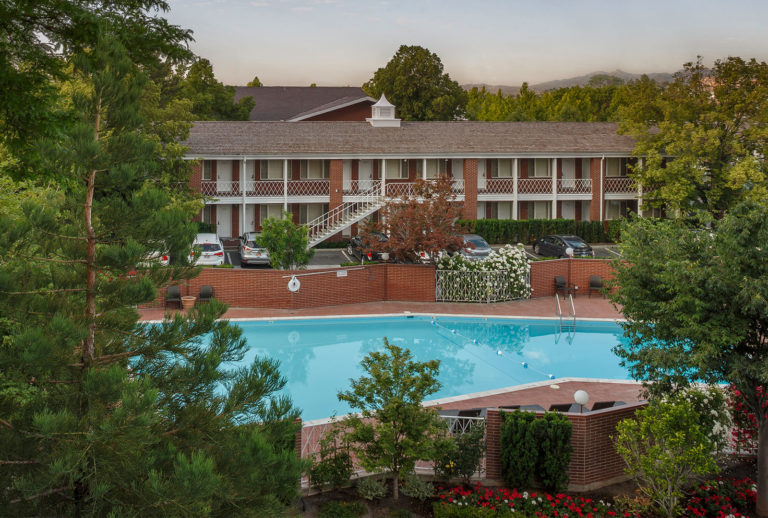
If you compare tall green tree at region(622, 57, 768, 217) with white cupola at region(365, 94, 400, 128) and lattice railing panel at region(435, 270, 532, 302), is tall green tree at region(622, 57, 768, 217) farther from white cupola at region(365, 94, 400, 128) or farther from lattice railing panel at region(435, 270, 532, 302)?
lattice railing panel at region(435, 270, 532, 302)

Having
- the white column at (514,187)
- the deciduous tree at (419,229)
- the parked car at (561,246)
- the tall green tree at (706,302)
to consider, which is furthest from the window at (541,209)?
the tall green tree at (706,302)

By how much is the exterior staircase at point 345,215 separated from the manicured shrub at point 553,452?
25784 mm

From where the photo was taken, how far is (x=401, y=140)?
42.3 metres

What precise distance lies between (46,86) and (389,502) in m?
7.71

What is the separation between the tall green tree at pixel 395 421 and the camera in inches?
473

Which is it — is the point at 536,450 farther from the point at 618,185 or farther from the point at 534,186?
the point at 618,185

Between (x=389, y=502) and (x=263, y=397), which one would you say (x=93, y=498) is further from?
(x=389, y=502)

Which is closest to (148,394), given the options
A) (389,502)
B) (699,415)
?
(389,502)

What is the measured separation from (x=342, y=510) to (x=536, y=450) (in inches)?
122

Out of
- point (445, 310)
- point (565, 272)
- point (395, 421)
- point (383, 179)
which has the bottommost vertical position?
point (445, 310)

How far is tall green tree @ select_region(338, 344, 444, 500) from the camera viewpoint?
12016mm

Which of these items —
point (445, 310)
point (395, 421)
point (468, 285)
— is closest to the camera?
point (395, 421)

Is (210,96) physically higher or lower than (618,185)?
higher

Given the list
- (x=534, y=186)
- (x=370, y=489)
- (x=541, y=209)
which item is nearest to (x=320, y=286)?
(x=370, y=489)
